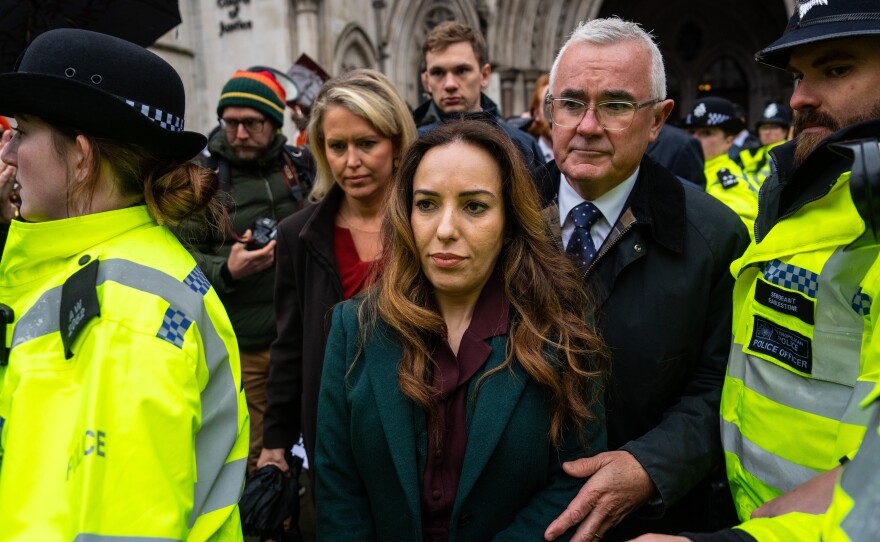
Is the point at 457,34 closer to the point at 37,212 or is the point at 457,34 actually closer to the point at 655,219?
the point at 655,219

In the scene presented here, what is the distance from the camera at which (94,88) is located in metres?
1.49

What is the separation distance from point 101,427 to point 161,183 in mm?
641

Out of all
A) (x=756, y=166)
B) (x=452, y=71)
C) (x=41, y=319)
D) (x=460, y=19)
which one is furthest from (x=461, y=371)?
(x=460, y=19)

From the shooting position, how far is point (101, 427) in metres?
1.30

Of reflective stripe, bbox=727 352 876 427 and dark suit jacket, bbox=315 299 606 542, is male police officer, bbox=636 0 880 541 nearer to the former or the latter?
reflective stripe, bbox=727 352 876 427

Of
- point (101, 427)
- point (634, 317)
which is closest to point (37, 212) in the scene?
point (101, 427)

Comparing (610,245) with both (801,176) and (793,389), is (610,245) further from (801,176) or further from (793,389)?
(793,389)

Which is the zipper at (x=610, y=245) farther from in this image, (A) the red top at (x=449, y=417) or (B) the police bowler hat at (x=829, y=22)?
(B) the police bowler hat at (x=829, y=22)

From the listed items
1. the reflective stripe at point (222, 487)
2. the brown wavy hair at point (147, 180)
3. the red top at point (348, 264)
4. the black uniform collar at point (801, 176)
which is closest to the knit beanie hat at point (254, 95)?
the red top at point (348, 264)

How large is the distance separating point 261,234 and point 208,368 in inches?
95.0

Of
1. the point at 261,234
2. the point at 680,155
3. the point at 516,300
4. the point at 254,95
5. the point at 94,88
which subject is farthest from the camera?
the point at 680,155

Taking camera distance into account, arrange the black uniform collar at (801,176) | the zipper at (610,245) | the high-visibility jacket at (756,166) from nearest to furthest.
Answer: the black uniform collar at (801,176) < the zipper at (610,245) < the high-visibility jacket at (756,166)

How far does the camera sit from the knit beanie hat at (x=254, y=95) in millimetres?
4027

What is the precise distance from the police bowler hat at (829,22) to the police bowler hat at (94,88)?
1543mm
